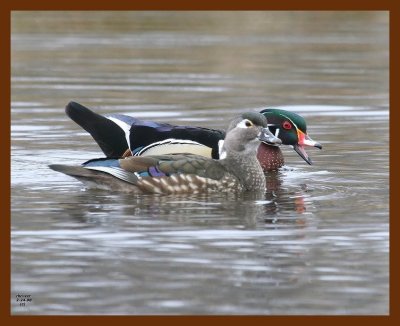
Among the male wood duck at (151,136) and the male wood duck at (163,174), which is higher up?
the male wood duck at (151,136)

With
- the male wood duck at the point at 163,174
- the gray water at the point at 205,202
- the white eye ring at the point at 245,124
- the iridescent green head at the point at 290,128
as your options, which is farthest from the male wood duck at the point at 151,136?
the male wood duck at the point at 163,174

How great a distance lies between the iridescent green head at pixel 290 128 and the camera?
540 inches

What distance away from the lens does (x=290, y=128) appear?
13.8 metres

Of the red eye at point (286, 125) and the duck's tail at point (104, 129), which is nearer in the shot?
the duck's tail at point (104, 129)

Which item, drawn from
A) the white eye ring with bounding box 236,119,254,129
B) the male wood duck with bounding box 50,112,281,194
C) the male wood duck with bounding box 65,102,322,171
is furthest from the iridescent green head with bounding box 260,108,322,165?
the male wood duck with bounding box 50,112,281,194

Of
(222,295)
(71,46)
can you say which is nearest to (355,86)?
(71,46)

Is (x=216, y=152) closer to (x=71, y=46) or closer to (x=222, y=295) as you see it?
(x=222, y=295)

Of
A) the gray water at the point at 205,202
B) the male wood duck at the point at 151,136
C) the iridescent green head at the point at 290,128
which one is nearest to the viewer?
the gray water at the point at 205,202

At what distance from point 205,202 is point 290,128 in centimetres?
259

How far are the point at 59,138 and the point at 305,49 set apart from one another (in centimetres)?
1066

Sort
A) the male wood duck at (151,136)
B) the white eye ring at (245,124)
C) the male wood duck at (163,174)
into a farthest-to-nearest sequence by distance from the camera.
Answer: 1. the male wood duck at (151,136)
2. the white eye ring at (245,124)
3. the male wood duck at (163,174)

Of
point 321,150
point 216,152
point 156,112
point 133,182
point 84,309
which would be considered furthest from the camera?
point 156,112

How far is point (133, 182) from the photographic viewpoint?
1175cm

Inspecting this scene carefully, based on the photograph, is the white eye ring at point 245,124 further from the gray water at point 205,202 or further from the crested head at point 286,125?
the crested head at point 286,125
